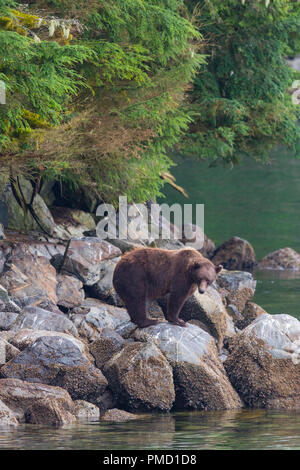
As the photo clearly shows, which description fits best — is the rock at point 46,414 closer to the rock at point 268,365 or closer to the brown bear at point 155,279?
the brown bear at point 155,279

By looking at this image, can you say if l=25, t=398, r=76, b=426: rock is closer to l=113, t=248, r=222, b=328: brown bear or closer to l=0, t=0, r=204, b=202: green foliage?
l=113, t=248, r=222, b=328: brown bear

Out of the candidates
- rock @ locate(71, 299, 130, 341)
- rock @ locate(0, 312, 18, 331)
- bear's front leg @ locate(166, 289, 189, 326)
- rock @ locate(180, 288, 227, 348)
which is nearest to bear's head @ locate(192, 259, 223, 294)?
bear's front leg @ locate(166, 289, 189, 326)

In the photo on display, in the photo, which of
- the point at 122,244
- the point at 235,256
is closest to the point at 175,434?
the point at 122,244

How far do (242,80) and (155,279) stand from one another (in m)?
11.7

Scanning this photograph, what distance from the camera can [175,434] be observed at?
10953mm

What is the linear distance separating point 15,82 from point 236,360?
19.1 ft

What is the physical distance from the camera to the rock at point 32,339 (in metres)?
12.8

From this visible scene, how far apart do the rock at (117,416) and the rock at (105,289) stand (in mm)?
5735

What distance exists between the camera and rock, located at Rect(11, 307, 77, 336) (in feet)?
45.6

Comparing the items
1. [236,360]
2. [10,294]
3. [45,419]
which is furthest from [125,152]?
[45,419]

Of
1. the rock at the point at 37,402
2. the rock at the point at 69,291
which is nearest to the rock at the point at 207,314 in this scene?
the rock at the point at 69,291

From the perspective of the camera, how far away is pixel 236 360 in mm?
13359

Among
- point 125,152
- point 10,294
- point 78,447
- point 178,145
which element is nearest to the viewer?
point 78,447

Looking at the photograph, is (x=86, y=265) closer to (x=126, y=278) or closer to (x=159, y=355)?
(x=126, y=278)
